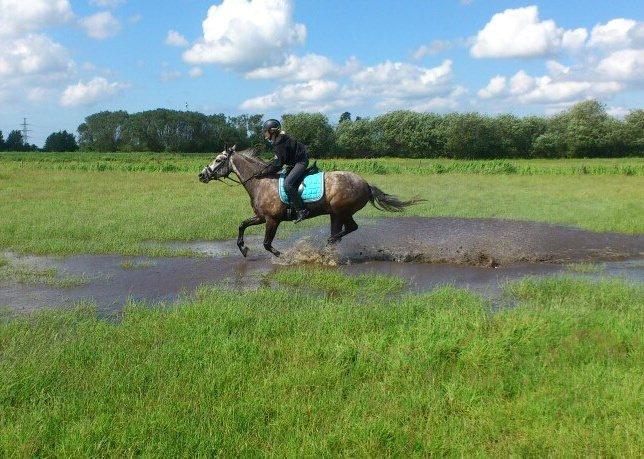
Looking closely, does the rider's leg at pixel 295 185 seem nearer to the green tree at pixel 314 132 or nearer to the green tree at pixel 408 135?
the green tree at pixel 314 132

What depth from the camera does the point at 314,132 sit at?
60281mm

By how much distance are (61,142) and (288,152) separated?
81.1 metres

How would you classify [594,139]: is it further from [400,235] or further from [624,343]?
[624,343]

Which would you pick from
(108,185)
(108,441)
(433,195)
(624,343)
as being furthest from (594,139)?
(108,441)

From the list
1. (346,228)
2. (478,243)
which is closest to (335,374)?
(346,228)

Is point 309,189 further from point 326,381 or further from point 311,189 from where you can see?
point 326,381

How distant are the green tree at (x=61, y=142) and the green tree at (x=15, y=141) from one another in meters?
3.29

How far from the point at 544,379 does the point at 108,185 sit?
2593 centimetres

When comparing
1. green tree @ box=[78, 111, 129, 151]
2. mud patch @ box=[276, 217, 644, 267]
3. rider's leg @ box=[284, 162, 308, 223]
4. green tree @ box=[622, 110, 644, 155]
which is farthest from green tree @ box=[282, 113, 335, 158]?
rider's leg @ box=[284, 162, 308, 223]

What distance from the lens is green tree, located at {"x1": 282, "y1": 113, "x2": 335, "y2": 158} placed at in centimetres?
6022

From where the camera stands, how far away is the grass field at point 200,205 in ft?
43.2

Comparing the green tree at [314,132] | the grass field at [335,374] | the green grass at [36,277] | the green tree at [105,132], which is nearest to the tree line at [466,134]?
the green tree at [314,132]

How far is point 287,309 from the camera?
6.88m

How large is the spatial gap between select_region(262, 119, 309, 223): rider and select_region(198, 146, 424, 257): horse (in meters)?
0.31
